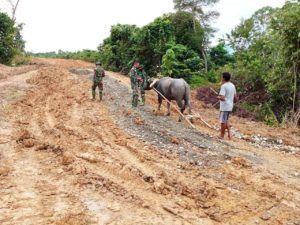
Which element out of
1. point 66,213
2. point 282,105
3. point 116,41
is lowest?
point 66,213

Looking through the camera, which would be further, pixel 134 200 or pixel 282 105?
→ pixel 282 105

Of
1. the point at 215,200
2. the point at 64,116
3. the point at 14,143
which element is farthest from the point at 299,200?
the point at 64,116

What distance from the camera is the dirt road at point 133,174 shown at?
5820mm

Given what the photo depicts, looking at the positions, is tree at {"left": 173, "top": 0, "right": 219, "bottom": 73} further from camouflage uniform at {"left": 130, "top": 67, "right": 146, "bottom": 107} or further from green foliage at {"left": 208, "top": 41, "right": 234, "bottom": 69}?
camouflage uniform at {"left": 130, "top": 67, "right": 146, "bottom": 107}

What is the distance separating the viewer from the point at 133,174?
725 centimetres

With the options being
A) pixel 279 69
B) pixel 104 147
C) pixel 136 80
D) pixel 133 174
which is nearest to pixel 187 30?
pixel 279 69

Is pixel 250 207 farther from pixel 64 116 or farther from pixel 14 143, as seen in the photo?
pixel 64 116

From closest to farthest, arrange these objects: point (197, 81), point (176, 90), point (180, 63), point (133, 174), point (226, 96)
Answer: point (133, 174) < point (226, 96) < point (176, 90) < point (180, 63) < point (197, 81)

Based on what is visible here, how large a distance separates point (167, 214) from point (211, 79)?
2065 cm

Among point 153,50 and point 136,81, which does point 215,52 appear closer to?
point 153,50

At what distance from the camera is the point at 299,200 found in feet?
21.1

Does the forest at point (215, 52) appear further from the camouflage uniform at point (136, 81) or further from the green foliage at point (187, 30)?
the camouflage uniform at point (136, 81)

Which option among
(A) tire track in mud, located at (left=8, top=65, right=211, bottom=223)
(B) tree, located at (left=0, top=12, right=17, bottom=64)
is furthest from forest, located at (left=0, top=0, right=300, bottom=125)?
(A) tire track in mud, located at (left=8, top=65, right=211, bottom=223)

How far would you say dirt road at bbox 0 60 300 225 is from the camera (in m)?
5.82
